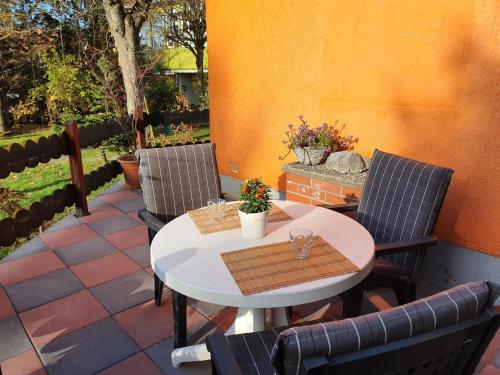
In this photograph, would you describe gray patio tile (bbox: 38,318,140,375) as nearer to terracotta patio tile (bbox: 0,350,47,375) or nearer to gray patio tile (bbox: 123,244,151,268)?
terracotta patio tile (bbox: 0,350,47,375)

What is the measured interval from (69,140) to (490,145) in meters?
3.88

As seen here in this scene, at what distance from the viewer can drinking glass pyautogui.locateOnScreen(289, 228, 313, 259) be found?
5.13 feet

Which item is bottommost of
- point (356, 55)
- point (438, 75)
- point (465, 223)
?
point (465, 223)

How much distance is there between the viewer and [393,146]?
2924 millimetres

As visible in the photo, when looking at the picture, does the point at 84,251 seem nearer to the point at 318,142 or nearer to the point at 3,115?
the point at 318,142

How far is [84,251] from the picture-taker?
10.8 ft

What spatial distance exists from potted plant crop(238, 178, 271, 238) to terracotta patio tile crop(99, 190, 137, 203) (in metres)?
3.23

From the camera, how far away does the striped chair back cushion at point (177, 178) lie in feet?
7.96

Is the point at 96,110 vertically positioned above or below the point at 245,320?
above

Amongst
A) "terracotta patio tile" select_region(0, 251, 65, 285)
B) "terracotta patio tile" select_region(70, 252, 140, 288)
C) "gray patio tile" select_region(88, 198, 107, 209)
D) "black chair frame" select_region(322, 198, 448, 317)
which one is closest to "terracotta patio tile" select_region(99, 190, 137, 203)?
"gray patio tile" select_region(88, 198, 107, 209)

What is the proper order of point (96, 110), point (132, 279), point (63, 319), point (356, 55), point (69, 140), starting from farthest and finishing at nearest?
point (96, 110)
point (69, 140)
point (356, 55)
point (132, 279)
point (63, 319)

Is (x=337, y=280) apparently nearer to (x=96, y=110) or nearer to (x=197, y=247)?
(x=197, y=247)

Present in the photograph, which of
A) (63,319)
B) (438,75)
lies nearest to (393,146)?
(438,75)

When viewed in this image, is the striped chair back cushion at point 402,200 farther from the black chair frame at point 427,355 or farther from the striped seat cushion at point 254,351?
the black chair frame at point 427,355
